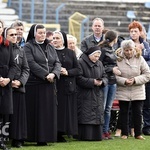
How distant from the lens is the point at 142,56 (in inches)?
661

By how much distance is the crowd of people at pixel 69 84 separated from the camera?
14023 mm

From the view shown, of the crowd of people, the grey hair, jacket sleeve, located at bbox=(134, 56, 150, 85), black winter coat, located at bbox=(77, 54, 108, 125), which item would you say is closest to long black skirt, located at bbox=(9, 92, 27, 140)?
the crowd of people

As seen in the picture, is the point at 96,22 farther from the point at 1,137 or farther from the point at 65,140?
the point at 1,137

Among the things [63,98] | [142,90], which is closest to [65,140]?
[63,98]

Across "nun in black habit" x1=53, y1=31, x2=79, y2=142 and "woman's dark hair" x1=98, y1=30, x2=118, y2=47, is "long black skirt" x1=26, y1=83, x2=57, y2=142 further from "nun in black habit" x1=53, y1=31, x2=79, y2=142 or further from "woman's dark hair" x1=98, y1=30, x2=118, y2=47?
"woman's dark hair" x1=98, y1=30, x2=118, y2=47

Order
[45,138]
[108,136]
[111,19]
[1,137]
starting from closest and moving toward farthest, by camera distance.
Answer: [1,137]
[45,138]
[108,136]
[111,19]

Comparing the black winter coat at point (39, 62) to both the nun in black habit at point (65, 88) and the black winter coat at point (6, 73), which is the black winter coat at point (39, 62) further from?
the black winter coat at point (6, 73)

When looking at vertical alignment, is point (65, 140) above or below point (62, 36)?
below

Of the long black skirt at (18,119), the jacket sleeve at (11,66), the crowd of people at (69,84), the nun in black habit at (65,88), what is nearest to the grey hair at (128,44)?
the crowd of people at (69,84)

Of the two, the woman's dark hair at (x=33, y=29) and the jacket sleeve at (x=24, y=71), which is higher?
the woman's dark hair at (x=33, y=29)

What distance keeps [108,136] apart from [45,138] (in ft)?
5.82

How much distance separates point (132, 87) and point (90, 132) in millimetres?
1229

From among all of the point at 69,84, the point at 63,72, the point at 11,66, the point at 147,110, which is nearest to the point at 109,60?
the point at 69,84

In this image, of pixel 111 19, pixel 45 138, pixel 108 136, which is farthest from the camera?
pixel 111 19
